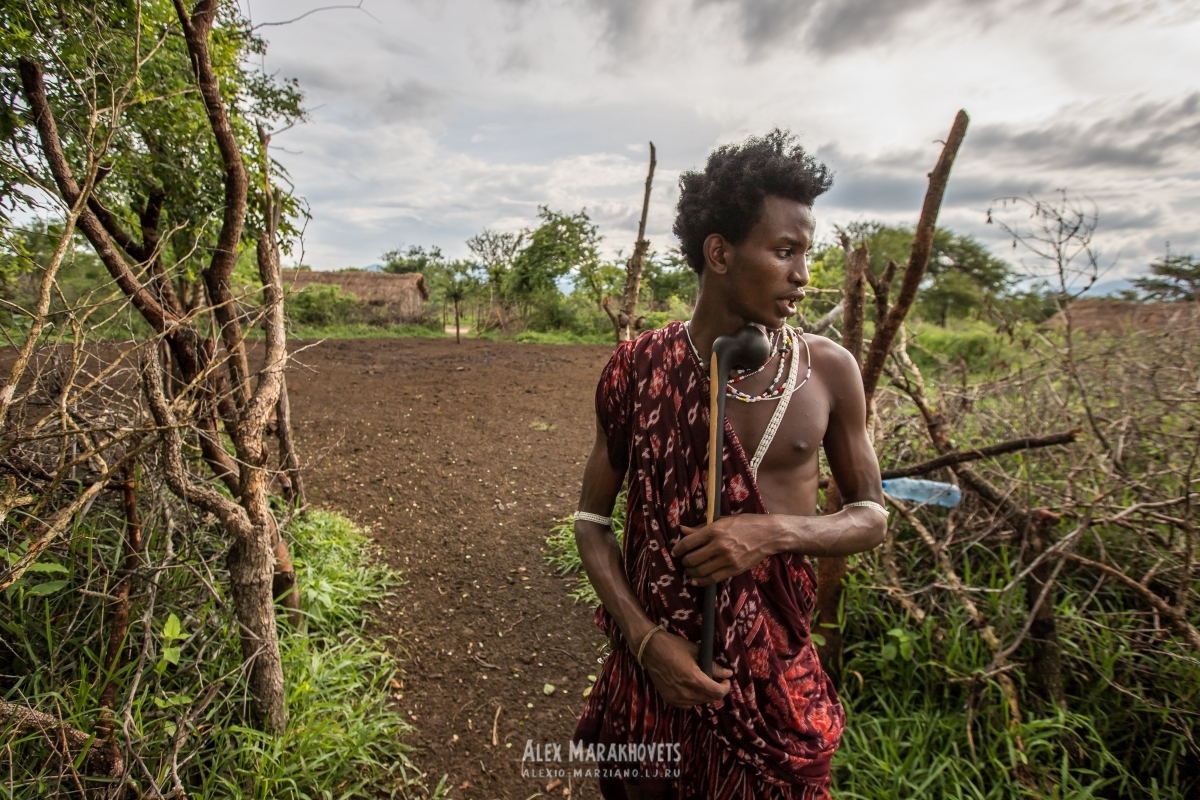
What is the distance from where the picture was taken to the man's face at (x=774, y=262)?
1275mm

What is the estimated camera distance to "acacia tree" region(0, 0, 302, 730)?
1943 millimetres

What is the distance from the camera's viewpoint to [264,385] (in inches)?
95.1

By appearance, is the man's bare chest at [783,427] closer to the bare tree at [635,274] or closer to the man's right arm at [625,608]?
the man's right arm at [625,608]

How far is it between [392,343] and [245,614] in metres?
15.2

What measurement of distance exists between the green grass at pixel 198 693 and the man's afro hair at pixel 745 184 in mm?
2127

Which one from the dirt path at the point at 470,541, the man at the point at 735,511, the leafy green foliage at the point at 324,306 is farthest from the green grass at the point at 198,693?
the leafy green foliage at the point at 324,306

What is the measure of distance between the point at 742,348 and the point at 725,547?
428mm

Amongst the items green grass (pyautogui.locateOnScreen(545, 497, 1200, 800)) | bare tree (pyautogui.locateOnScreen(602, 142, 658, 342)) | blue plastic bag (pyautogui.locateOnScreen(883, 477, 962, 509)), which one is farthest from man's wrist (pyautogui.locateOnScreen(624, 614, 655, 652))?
bare tree (pyautogui.locateOnScreen(602, 142, 658, 342))

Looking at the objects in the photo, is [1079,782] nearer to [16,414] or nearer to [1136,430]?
[1136,430]

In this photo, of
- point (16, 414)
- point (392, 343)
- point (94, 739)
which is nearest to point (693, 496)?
point (94, 739)

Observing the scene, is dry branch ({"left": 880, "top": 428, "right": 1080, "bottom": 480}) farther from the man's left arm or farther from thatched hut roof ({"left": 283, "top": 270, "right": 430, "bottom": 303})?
thatched hut roof ({"left": 283, "top": 270, "right": 430, "bottom": 303})

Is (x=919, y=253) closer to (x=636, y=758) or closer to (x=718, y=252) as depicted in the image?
(x=718, y=252)

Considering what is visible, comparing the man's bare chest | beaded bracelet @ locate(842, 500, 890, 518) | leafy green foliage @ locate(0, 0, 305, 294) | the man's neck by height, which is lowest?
beaded bracelet @ locate(842, 500, 890, 518)

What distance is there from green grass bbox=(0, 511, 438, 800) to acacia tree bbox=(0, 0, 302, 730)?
0.16 metres
